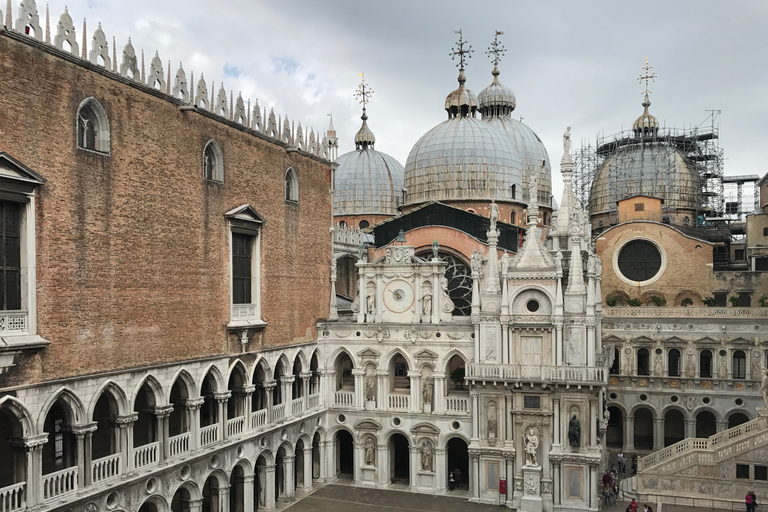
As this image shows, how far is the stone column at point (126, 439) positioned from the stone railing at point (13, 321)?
15.5 ft

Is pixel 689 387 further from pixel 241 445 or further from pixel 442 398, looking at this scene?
pixel 241 445

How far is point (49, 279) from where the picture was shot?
62.2 feet

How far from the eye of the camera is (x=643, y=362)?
43031 mm

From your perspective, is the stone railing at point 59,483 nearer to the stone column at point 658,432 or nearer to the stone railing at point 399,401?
the stone railing at point 399,401

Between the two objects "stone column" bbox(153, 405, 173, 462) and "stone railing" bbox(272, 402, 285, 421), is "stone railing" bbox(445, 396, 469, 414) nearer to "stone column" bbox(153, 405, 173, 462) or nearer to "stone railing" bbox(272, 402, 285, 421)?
"stone railing" bbox(272, 402, 285, 421)

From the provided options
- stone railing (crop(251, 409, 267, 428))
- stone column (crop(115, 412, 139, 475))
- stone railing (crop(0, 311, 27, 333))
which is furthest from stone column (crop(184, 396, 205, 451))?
stone railing (crop(0, 311, 27, 333))

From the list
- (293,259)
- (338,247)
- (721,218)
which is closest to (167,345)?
(293,259)

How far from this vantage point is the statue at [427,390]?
107 ft

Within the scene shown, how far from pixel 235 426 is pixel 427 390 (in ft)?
31.4

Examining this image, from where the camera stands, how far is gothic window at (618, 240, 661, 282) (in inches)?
1917

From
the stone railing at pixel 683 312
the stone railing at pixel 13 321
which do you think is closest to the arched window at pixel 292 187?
the stone railing at pixel 13 321

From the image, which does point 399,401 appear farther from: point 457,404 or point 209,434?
point 209,434

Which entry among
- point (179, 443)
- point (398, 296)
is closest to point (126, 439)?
point (179, 443)

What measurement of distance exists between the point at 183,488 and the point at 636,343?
29.2m
